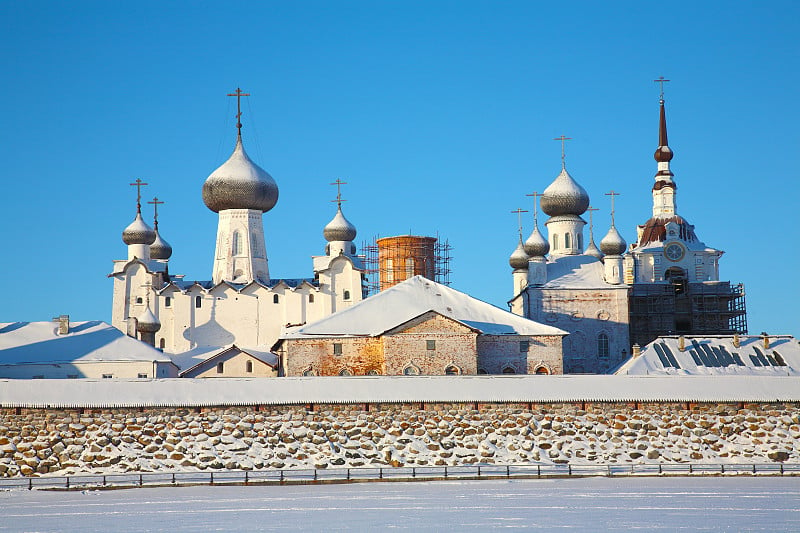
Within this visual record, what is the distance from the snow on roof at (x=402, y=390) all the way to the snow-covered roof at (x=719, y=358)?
283 inches

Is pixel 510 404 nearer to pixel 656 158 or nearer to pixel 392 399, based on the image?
pixel 392 399

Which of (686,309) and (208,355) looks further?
(686,309)

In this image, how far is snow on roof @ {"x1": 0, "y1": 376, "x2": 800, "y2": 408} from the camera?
26.7 metres

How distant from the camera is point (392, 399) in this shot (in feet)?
89.0

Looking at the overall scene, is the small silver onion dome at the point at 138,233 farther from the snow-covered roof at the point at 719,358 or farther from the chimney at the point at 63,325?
the snow-covered roof at the point at 719,358

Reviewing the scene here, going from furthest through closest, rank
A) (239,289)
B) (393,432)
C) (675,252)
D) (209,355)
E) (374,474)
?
(675,252) < (239,289) < (209,355) < (393,432) < (374,474)

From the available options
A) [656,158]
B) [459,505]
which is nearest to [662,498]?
[459,505]

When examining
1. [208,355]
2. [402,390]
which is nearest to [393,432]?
[402,390]

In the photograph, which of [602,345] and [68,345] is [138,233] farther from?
[602,345]

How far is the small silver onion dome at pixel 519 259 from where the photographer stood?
4950 centimetres

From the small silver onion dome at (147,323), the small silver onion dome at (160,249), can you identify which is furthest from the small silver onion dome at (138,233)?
the small silver onion dome at (147,323)

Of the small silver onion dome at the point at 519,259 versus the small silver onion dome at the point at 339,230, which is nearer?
the small silver onion dome at the point at 519,259

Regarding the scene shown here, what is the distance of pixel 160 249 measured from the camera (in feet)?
179

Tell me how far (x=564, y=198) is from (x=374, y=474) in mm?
25636
